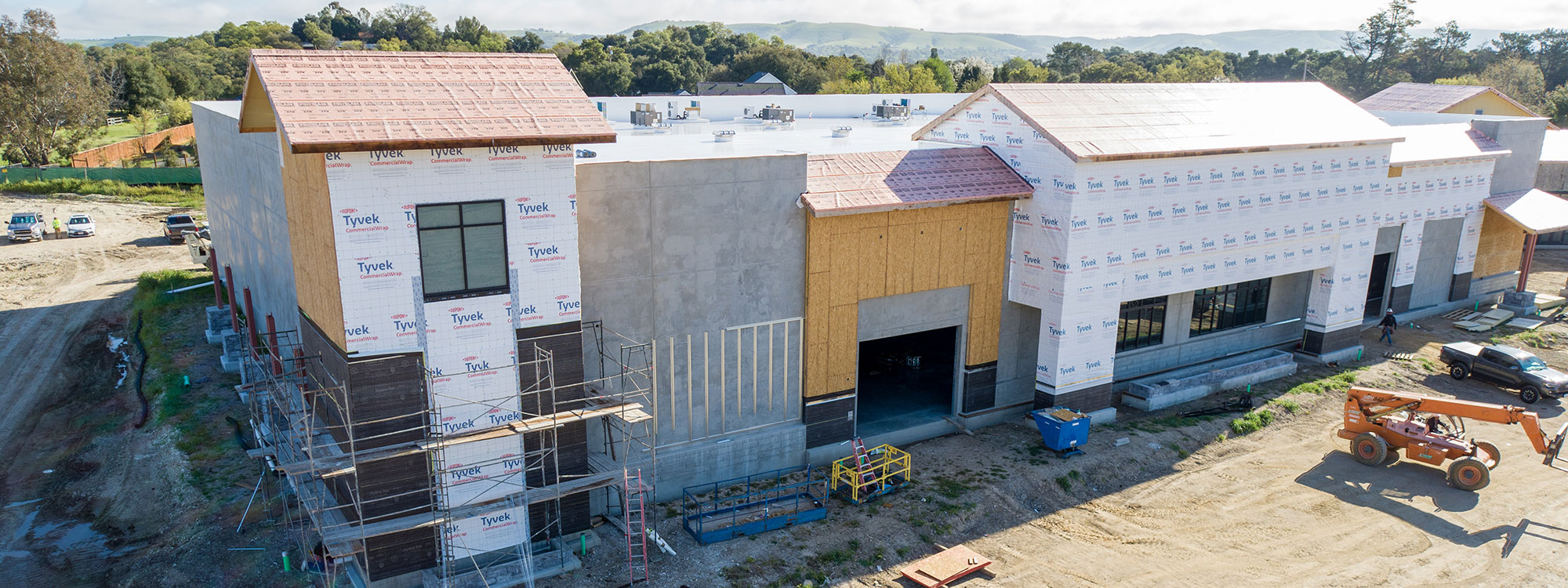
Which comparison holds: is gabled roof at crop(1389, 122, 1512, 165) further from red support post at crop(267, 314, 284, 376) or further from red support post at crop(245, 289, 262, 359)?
red support post at crop(245, 289, 262, 359)

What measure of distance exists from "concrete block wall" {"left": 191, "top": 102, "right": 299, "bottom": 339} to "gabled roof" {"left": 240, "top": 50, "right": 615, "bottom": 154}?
10.0 ft

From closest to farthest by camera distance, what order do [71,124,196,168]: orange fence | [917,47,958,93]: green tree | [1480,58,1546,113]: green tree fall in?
1. [71,124,196,168]: orange fence
2. [1480,58,1546,113]: green tree
3. [917,47,958,93]: green tree

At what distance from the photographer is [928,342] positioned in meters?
29.8

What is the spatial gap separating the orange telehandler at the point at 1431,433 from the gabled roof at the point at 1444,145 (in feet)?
37.9

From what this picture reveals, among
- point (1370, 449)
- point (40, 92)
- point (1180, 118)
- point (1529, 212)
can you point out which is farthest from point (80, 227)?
point (1529, 212)

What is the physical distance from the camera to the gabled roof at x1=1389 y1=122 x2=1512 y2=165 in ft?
103

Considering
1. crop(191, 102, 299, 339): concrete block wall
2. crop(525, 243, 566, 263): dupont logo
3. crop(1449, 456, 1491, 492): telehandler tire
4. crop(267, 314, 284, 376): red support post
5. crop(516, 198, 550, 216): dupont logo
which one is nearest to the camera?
crop(516, 198, 550, 216): dupont logo

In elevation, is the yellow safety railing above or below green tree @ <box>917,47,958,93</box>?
below

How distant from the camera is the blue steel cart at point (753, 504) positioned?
18250 millimetres

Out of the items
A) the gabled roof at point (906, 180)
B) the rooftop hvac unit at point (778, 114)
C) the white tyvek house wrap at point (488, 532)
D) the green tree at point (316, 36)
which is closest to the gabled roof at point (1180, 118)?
the gabled roof at point (906, 180)

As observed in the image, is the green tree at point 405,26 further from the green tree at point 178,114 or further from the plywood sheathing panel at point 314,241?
the plywood sheathing panel at point 314,241

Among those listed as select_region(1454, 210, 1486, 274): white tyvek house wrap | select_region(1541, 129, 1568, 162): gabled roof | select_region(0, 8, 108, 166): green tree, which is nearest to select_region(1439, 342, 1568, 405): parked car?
select_region(1454, 210, 1486, 274): white tyvek house wrap

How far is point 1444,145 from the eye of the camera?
108 feet

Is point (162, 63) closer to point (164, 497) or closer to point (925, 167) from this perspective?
point (164, 497)
